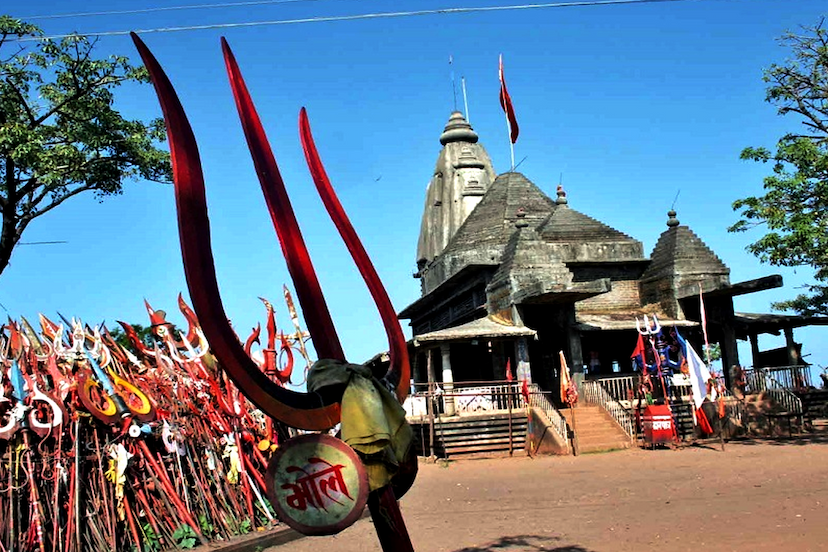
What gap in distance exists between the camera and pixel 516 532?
10242 mm

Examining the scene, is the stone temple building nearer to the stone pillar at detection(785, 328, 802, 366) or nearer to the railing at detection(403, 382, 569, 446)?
the stone pillar at detection(785, 328, 802, 366)

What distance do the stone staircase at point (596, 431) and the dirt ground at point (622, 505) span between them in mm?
1580

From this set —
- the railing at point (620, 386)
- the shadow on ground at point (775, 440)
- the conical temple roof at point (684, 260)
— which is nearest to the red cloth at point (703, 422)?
the shadow on ground at point (775, 440)

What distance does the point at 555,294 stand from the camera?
2312cm

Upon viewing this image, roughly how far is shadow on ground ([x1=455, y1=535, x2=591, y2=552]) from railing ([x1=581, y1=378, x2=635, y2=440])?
39.2 feet

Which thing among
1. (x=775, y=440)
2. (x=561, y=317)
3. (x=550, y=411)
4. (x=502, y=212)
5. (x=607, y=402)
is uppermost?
(x=502, y=212)

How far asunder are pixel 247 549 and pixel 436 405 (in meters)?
12.3

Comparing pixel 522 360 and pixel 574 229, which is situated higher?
pixel 574 229

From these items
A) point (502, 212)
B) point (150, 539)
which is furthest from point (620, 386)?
point (150, 539)

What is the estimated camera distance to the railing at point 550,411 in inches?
814

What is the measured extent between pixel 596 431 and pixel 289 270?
17.0 m

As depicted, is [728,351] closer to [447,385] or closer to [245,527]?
[447,385]

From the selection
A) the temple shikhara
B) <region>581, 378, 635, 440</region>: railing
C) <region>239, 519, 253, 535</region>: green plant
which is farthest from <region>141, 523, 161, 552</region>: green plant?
<region>581, 378, 635, 440</region>: railing

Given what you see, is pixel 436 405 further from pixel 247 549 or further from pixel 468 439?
pixel 247 549
